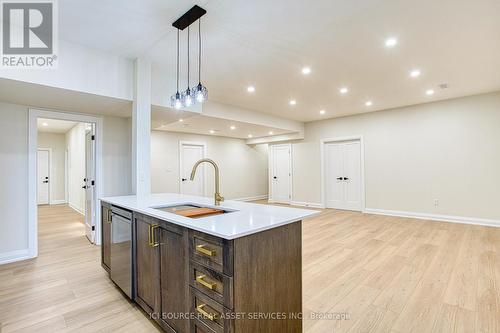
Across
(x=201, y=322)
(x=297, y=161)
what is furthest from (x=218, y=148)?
(x=201, y=322)

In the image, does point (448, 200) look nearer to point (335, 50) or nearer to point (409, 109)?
point (409, 109)

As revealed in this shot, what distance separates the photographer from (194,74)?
387 cm

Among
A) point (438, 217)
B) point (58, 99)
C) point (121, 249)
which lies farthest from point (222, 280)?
point (438, 217)

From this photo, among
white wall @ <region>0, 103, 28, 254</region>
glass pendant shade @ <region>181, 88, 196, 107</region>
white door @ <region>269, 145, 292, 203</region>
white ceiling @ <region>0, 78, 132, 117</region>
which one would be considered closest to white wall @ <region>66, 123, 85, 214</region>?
white wall @ <region>0, 103, 28, 254</region>

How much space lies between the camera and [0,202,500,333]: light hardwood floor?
199cm

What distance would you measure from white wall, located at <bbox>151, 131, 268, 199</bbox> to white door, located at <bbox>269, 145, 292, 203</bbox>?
91 centimetres

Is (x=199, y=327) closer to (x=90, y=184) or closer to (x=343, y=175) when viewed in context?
(x=90, y=184)

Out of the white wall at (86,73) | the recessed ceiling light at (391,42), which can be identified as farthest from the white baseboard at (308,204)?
the white wall at (86,73)

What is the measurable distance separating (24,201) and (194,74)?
3.05 metres

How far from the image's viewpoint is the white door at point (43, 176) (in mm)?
8477

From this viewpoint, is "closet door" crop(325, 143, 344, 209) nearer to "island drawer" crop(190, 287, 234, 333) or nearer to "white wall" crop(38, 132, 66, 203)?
"island drawer" crop(190, 287, 234, 333)

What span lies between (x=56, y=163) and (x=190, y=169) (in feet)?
16.9

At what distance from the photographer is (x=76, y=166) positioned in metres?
7.30

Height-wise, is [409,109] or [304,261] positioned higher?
[409,109]
